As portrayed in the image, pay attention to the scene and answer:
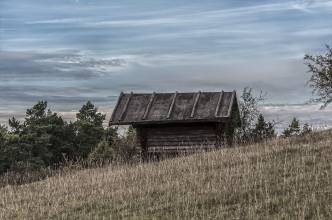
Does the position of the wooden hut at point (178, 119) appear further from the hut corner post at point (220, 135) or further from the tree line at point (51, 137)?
the tree line at point (51, 137)

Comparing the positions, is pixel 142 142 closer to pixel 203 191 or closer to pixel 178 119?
pixel 178 119

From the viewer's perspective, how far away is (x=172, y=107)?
32.0m

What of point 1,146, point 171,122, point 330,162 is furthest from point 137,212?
point 1,146

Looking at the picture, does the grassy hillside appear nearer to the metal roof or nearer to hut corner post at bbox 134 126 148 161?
the metal roof

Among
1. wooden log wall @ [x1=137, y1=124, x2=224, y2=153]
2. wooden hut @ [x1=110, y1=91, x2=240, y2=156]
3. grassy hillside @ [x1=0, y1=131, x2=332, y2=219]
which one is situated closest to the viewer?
grassy hillside @ [x1=0, y1=131, x2=332, y2=219]

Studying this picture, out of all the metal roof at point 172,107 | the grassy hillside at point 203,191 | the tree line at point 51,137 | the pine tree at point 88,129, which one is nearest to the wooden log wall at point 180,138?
the metal roof at point 172,107

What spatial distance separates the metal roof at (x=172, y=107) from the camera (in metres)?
31.1

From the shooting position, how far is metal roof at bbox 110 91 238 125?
3108cm

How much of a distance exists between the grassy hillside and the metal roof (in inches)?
294

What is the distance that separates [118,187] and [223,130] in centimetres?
1471

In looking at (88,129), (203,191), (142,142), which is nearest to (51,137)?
(88,129)

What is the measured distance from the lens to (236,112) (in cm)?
3591

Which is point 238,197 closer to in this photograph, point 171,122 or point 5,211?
point 5,211

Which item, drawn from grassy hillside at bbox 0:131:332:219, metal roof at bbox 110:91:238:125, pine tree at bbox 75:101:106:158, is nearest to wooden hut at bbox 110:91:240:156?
metal roof at bbox 110:91:238:125
